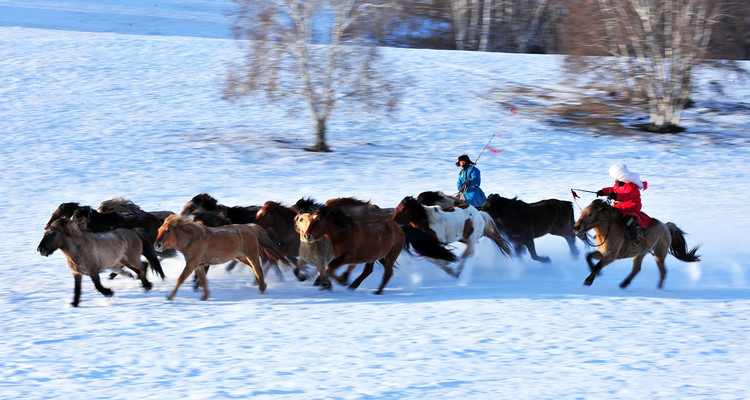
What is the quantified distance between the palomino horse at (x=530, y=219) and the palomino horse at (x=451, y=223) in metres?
0.37

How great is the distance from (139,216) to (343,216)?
8.72 ft

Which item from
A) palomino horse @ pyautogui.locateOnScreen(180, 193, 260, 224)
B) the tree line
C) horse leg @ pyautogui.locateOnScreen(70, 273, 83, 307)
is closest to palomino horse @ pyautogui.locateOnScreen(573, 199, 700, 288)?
palomino horse @ pyautogui.locateOnScreen(180, 193, 260, 224)

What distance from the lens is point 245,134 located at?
2291 centimetres

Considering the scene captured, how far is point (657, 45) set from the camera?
2262 centimetres

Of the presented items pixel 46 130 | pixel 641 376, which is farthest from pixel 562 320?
pixel 46 130

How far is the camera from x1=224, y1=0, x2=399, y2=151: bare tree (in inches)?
824

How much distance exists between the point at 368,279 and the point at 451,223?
1.28 meters

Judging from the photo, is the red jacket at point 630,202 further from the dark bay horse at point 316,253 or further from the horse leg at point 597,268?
the dark bay horse at point 316,253

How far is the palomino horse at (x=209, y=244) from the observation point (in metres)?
8.40

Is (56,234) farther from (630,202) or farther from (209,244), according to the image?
(630,202)

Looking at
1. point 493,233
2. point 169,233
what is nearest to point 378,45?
point 493,233

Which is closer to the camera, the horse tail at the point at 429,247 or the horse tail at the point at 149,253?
the horse tail at the point at 149,253

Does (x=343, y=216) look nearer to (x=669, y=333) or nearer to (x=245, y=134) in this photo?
(x=669, y=333)

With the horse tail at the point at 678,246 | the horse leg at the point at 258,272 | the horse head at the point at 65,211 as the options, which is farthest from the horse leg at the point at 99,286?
the horse tail at the point at 678,246
